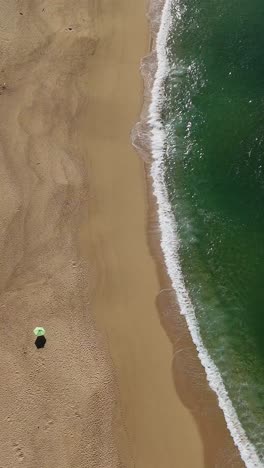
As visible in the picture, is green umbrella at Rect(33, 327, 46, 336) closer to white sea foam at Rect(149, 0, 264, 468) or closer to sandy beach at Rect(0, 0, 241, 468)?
sandy beach at Rect(0, 0, 241, 468)

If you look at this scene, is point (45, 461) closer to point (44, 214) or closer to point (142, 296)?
point (142, 296)

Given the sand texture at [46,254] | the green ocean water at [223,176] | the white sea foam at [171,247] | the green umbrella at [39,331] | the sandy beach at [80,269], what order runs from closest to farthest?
the sand texture at [46,254] → the sandy beach at [80,269] → the white sea foam at [171,247] → the green umbrella at [39,331] → the green ocean water at [223,176]

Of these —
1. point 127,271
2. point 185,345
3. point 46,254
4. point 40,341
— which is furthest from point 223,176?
point 40,341

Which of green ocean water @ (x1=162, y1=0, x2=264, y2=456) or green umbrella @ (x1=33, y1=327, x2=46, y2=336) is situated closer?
green umbrella @ (x1=33, y1=327, x2=46, y2=336)

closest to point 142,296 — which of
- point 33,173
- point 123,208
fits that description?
point 123,208

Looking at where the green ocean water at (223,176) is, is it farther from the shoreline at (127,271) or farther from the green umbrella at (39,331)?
the green umbrella at (39,331)

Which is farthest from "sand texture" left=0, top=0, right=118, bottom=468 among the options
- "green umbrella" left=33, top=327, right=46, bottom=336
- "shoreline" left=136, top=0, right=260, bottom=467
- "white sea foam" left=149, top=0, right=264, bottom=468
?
"white sea foam" left=149, top=0, right=264, bottom=468

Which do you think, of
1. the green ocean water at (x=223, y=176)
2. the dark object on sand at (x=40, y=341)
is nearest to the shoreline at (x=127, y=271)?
the green ocean water at (x=223, y=176)
